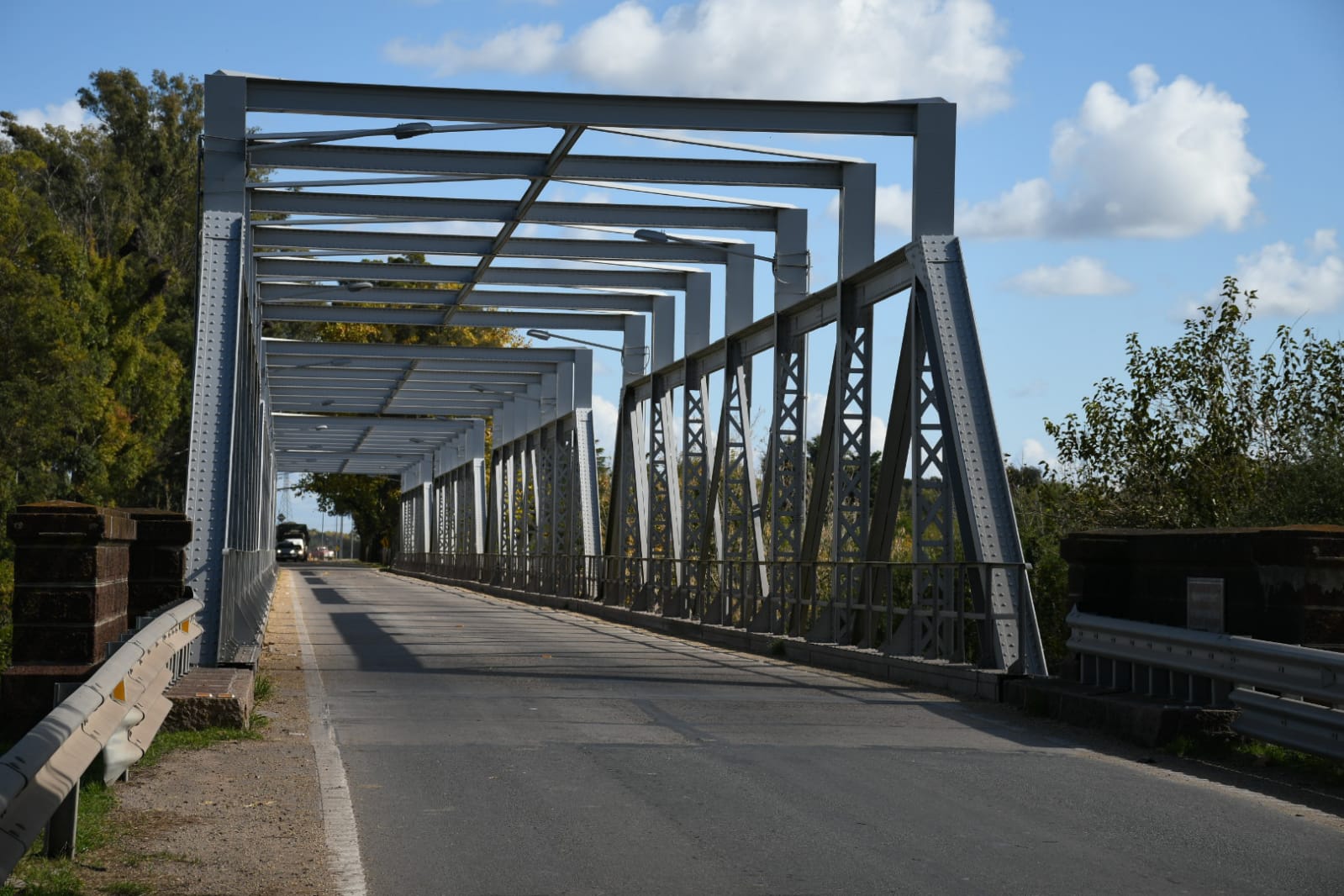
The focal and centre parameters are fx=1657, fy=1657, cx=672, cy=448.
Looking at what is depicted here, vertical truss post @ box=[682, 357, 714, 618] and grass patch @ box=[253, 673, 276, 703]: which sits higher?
vertical truss post @ box=[682, 357, 714, 618]

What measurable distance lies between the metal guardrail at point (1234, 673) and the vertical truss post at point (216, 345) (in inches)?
256

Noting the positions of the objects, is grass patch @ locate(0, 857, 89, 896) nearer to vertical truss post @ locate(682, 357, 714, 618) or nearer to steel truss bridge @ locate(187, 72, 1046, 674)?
steel truss bridge @ locate(187, 72, 1046, 674)

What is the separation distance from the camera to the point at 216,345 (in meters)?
14.0

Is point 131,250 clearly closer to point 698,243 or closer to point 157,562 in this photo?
point 698,243

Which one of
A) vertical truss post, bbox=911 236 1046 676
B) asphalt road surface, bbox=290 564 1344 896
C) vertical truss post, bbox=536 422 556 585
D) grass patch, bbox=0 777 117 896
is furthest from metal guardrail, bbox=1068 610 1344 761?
vertical truss post, bbox=536 422 556 585

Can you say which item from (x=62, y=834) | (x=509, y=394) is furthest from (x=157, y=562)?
(x=509, y=394)

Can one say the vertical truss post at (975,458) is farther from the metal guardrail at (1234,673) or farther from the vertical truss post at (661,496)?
the vertical truss post at (661,496)

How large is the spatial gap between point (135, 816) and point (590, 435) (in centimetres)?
2870

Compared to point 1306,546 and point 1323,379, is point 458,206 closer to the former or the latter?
point 1323,379

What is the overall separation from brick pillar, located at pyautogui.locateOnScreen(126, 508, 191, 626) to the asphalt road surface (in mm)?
1473

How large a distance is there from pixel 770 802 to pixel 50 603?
13.2ft

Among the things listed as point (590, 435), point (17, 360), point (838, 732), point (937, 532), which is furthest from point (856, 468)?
point (17, 360)

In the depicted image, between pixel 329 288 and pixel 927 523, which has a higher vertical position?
pixel 329 288

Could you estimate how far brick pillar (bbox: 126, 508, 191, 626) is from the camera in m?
11.5
